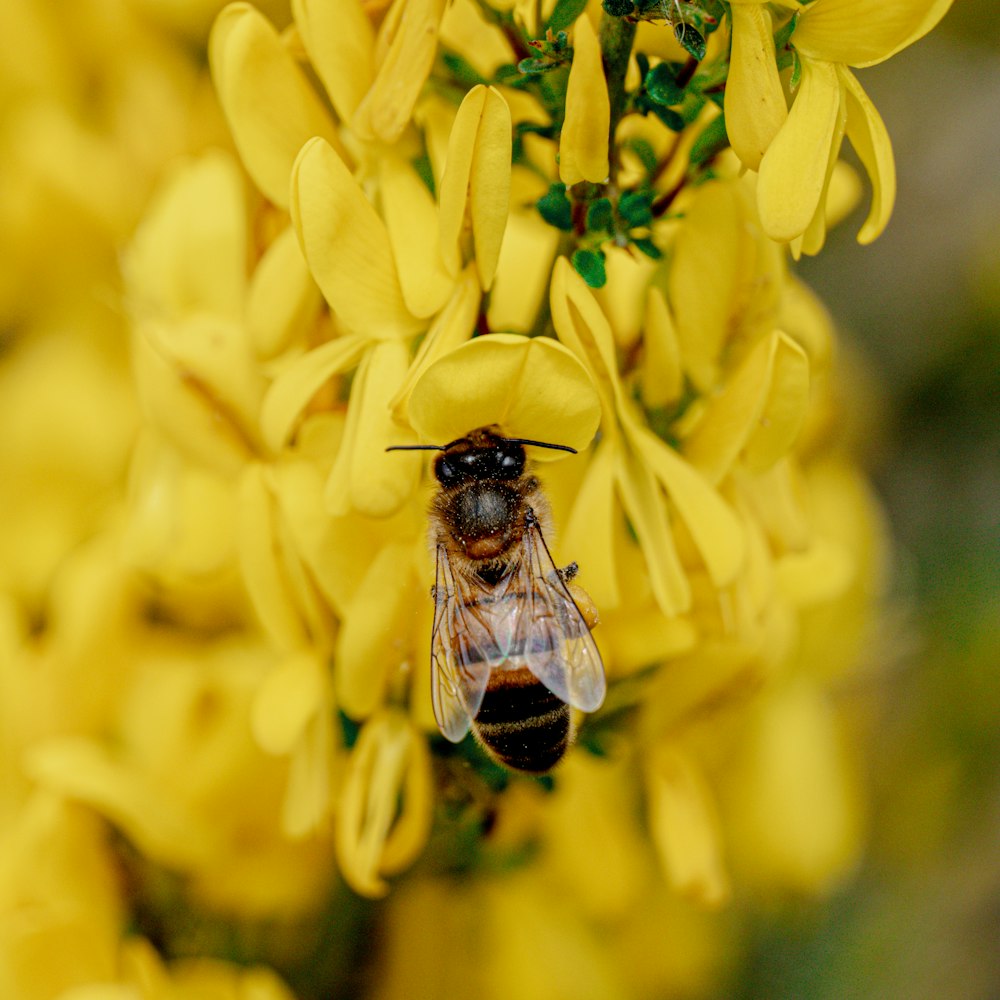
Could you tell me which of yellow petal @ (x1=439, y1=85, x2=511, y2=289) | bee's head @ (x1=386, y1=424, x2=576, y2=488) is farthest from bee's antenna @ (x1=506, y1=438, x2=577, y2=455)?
yellow petal @ (x1=439, y1=85, x2=511, y2=289)

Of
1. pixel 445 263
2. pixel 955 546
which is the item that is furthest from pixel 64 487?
pixel 955 546

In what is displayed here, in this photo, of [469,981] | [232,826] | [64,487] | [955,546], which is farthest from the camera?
[955,546]

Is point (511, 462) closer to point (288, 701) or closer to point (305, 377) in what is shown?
point (305, 377)

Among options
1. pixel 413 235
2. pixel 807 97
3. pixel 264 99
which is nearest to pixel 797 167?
pixel 807 97

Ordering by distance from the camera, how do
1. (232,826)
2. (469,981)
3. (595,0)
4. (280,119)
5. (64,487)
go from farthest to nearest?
(64,487) < (469,981) < (232,826) < (280,119) < (595,0)

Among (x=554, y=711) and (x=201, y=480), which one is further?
(x=201, y=480)

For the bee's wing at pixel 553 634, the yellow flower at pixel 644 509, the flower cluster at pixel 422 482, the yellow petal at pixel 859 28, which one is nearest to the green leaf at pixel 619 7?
the flower cluster at pixel 422 482

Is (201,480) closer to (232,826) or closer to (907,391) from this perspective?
(232,826)

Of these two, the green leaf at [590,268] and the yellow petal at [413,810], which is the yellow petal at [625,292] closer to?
the green leaf at [590,268]
